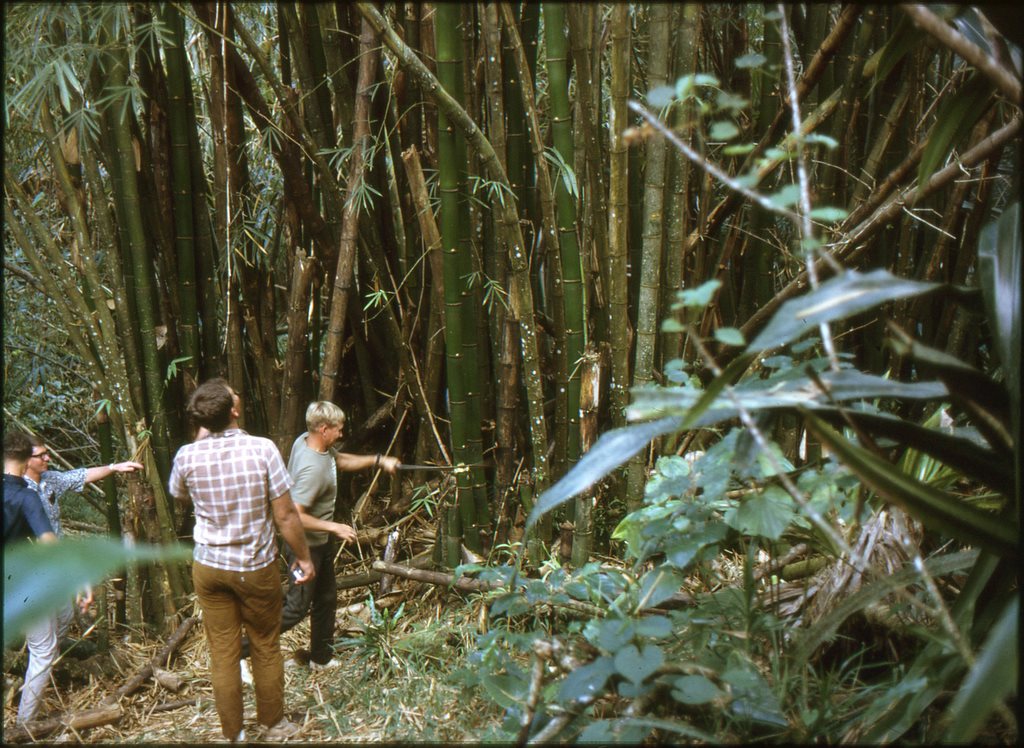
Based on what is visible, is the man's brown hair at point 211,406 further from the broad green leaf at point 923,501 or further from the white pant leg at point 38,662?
the broad green leaf at point 923,501

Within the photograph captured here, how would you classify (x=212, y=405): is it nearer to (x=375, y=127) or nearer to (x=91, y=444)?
(x=375, y=127)

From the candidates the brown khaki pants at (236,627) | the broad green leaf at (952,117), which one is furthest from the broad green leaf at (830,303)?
the brown khaki pants at (236,627)

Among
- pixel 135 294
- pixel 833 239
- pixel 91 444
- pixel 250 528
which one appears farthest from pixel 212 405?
pixel 91 444

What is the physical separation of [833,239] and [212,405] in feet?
6.26

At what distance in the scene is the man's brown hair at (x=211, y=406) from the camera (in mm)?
2215

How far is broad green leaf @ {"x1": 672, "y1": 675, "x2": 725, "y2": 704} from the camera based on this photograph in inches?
56.5

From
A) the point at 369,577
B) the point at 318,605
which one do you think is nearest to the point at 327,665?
the point at 318,605

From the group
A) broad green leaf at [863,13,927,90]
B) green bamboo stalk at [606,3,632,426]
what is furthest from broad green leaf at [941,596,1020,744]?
green bamboo stalk at [606,3,632,426]

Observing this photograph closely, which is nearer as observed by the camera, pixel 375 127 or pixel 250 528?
pixel 250 528

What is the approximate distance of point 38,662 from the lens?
2572mm

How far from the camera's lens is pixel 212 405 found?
221 cm

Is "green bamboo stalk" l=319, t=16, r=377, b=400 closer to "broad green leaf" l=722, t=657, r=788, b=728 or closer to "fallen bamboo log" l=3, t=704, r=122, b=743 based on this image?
"fallen bamboo log" l=3, t=704, r=122, b=743

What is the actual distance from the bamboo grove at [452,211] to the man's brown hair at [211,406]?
2.19 ft

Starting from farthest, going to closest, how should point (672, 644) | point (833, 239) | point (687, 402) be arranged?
point (833, 239) → point (672, 644) → point (687, 402)
